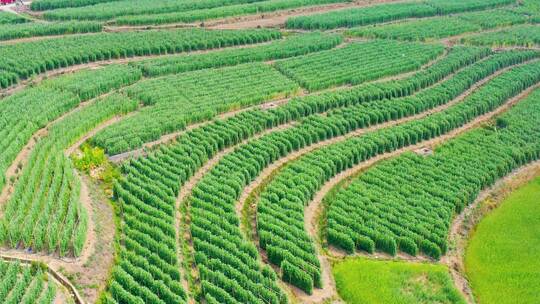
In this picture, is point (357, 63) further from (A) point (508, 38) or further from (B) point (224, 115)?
(A) point (508, 38)

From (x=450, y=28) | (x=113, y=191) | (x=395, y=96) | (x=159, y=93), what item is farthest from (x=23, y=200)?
(x=450, y=28)

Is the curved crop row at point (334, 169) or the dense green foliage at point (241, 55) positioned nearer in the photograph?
the curved crop row at point (334, 169)

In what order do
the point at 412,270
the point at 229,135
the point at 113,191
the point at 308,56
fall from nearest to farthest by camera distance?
1. the point at 412,270
2. the point at 113,191
3. the point at 229,135
4. the point at 308,56

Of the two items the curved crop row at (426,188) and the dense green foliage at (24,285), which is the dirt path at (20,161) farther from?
the curved crop row at (426,188)

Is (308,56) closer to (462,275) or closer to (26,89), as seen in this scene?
(26,89)

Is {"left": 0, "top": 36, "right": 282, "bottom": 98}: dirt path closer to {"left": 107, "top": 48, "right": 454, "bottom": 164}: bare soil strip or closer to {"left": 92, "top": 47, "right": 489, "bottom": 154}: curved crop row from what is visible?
{"left": 107, "top": 48, "right": 454, "bottom": 164}: bare soil strip

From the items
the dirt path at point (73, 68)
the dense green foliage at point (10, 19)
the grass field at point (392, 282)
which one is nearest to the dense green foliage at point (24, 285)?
the grass field at point (392, 282)

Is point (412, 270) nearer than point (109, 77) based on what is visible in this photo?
Yes
